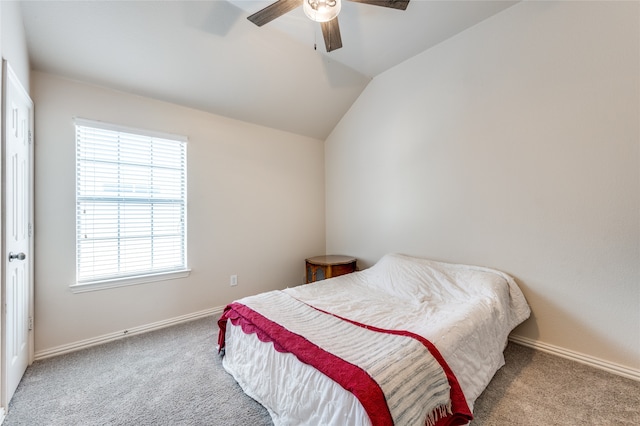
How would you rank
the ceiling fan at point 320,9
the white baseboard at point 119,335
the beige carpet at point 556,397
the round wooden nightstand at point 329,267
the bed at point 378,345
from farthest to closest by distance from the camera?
the round wooden nightstand at point 329,267 < the white baseboard at point 119,335 < the ceiling fan at point 320,9 < the beige carpet at point 556,397 < the bed at point 378,345

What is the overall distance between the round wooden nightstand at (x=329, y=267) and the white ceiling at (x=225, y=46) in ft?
6.44

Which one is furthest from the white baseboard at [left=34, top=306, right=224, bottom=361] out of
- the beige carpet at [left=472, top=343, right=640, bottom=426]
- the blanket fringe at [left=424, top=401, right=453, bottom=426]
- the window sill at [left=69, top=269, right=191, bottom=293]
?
the beige carpet at [left=472, top=343, right=640, bottom=426]

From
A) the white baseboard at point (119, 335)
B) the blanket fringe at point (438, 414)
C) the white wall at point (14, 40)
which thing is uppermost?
the white wall at point (14, 40)

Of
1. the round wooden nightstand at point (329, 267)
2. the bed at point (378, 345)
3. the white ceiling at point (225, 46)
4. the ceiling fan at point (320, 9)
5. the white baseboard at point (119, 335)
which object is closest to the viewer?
the bed at point (378, 345)

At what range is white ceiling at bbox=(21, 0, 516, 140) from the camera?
197cm

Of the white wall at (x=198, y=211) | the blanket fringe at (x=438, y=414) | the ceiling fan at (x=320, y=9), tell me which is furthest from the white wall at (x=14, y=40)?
the blanket fringe at (x=438, y=414)

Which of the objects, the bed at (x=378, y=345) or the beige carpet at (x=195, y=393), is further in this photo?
the beige carpet at (x=195, y=393)

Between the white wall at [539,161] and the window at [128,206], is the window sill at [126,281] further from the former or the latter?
the white wall at [539,161]

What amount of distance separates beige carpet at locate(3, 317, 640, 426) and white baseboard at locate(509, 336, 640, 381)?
56 mm

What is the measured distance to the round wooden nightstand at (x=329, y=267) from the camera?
125 inches

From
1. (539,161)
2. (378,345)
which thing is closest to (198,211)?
(378,345)

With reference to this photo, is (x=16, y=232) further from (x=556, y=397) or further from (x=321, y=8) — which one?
(x=556, y=397)

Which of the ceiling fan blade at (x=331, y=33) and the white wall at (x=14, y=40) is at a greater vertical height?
the ceiling fan blade at (x=331, y=33)

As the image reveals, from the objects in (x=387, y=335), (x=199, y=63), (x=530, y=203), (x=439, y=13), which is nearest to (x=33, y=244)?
(x=199, y=63)
